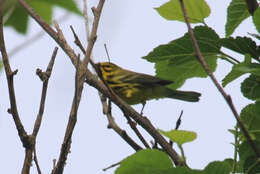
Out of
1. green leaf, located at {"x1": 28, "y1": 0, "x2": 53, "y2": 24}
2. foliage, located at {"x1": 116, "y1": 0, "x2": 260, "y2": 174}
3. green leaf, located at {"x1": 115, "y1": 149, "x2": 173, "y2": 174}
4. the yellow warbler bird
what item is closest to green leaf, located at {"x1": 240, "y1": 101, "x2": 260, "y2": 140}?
foliage, located at {"x1": 116, "y1": 0, "x2": 260, "y2": 174}

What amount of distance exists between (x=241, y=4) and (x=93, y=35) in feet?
2.98

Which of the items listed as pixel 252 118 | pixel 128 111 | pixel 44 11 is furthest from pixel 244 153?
pixel 44 11

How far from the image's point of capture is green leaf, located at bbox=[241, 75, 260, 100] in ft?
8.86

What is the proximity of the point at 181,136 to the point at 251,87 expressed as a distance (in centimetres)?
73

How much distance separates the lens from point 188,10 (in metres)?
3.00

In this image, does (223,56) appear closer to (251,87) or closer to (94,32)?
(251,87)

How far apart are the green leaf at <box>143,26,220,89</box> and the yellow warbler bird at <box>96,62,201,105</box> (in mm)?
3095

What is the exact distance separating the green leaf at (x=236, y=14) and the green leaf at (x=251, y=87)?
0.37 metres

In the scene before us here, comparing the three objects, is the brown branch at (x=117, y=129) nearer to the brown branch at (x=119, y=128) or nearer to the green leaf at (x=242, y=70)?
the brown branch at (x=119, y=128)

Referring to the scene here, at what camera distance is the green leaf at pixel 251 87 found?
2701mm

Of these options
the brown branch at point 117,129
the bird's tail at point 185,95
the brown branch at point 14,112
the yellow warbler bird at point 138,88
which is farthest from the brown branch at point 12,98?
the bird's tail at point 185,95

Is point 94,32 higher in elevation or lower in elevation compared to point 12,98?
higher

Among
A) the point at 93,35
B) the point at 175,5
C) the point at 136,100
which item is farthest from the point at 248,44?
the point at 136,100

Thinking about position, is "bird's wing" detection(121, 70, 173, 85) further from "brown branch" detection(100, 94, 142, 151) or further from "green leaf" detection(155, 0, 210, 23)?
"green leaf" detection(155, 0, 210, 23)
